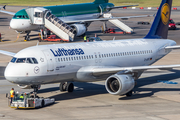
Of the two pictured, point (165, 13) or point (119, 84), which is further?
point (165, 13)

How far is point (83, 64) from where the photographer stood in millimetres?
30578

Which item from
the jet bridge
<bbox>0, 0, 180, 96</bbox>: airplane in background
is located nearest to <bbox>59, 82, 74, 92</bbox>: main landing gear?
<bbox>0, 0, 180, 96</bbox>: airplane in background

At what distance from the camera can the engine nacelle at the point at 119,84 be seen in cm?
2858

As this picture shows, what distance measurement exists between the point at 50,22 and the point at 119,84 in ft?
133

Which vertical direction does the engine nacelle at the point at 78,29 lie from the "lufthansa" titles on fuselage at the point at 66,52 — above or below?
above

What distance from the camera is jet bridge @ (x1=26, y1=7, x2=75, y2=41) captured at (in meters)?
66.1

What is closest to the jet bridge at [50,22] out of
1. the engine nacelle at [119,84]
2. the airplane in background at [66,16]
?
the airplane in background at [66,16]

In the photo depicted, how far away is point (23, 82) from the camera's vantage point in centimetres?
2730

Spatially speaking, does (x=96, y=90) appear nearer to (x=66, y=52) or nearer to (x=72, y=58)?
(x=72, y=58)

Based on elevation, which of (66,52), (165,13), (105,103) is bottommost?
(105,103)

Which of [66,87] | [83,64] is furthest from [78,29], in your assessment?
[83,64]

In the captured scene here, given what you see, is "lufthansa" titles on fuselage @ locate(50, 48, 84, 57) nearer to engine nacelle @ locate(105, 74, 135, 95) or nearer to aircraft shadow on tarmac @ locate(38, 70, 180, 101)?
engine nacelle @ locate(105, 74, 135, 95)

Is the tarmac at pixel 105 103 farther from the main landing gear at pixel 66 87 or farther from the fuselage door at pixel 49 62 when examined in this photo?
the fuselage door at pixel 49 62

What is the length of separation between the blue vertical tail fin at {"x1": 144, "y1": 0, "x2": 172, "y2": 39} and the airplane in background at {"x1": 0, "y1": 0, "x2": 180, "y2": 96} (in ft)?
8.40
